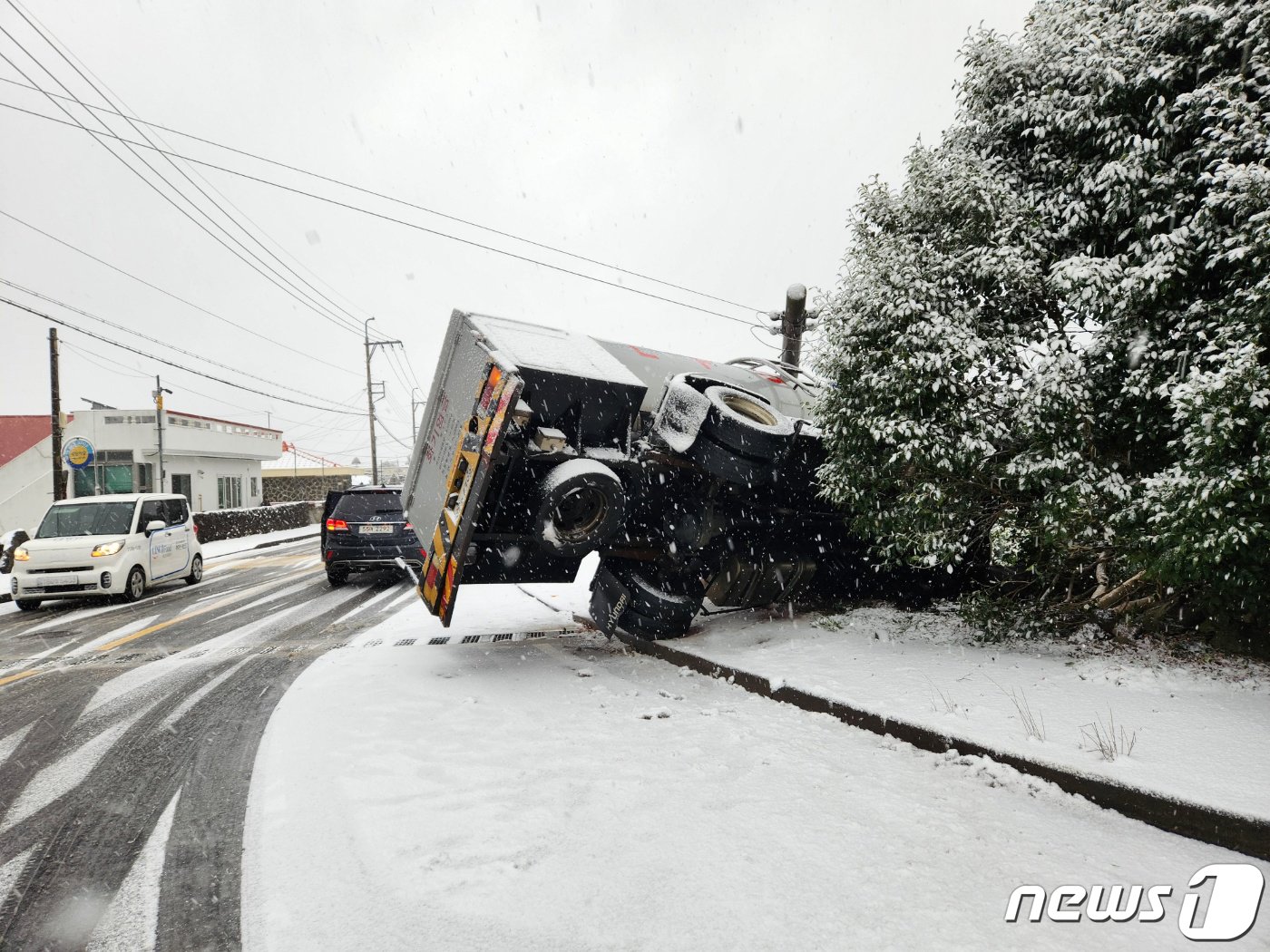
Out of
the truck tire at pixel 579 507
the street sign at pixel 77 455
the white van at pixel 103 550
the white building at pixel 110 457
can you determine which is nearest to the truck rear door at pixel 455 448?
the truck tire at pixel 579 507

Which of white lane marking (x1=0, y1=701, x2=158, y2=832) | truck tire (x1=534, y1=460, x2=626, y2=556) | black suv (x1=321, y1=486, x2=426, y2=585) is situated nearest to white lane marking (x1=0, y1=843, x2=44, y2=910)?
white lane marking (x1=0, y1=701, x2=158, y2=832)

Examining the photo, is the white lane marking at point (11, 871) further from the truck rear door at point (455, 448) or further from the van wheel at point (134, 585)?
the van wheel at point (134, 585)

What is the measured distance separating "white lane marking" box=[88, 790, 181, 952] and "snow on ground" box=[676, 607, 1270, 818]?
368 cm

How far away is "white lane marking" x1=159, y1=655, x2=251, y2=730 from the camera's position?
4.71 metres

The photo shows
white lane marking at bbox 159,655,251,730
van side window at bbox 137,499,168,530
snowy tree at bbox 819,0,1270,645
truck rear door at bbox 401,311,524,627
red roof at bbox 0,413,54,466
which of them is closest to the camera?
snowy tree at bbox 819,0,1270,645

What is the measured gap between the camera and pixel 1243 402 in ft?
11.9

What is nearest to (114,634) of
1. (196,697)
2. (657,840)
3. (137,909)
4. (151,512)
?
(196,697)

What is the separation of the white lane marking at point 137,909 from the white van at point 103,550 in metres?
9.14

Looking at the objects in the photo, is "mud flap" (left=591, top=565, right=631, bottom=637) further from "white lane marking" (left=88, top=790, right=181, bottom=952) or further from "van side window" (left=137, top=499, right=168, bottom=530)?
"van side window" (left=137, top=499, right=168, bottom=530)

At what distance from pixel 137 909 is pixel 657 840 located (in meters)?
2.06

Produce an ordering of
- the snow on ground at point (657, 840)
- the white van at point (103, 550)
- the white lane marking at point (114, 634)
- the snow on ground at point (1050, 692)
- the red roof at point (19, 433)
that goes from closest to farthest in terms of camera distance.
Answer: the snow on ground at point (657, 840) → the snow on ground at point (1050, 692) → the white lane marking at point (114, 634) → the white van at point (103, 550) → the red roof at point (19, 433)

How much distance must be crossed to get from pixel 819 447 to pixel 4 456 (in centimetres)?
4621

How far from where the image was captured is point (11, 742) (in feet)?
14.4

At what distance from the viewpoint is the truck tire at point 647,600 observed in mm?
6184
